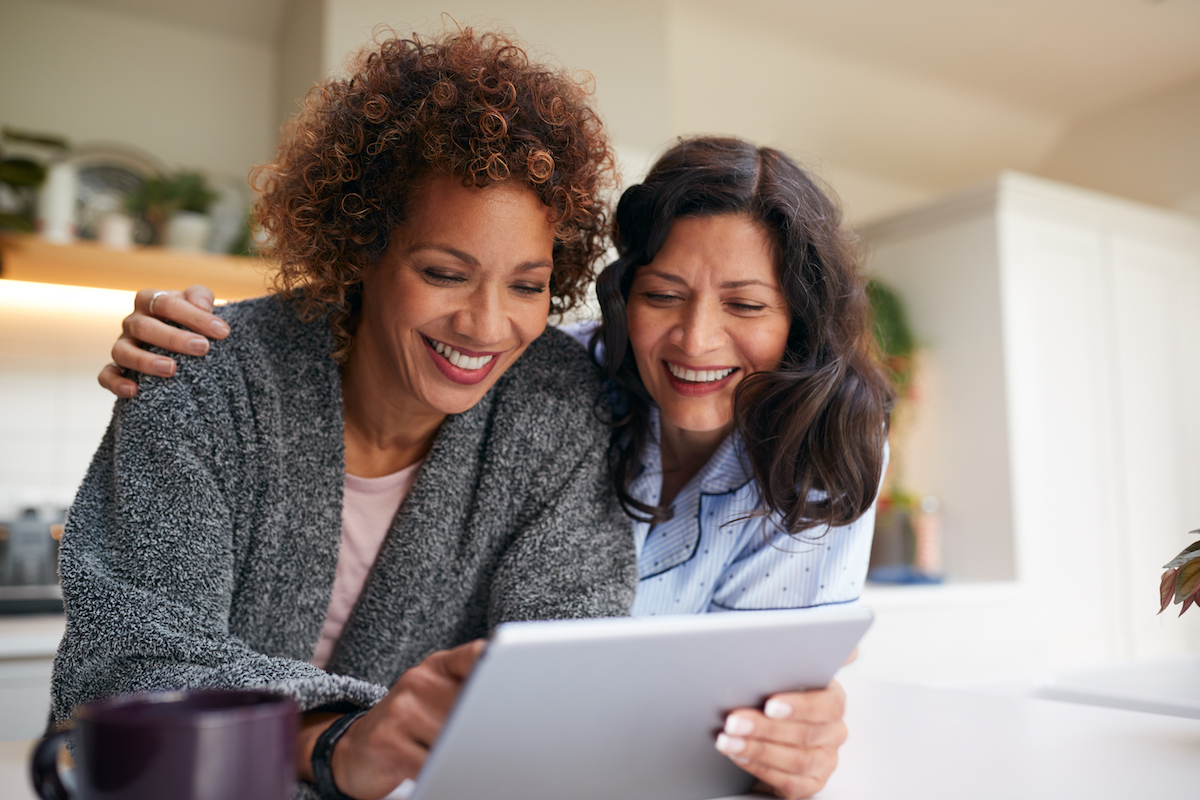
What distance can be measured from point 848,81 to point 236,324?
302cm

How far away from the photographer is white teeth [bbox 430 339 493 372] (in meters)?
1.04

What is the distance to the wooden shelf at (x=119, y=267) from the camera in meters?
2.38

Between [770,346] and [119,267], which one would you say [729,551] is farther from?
[119,267]

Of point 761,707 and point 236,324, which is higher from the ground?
point 236,324

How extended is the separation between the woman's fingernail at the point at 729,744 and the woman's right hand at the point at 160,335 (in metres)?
0.65

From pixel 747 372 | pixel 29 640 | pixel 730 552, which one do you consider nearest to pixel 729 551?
pixel 730 552

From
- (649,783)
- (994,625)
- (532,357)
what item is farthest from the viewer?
(994,625)

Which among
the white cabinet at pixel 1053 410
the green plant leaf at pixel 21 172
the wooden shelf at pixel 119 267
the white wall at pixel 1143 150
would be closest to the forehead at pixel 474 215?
the wooden shelf at pixel 119 267

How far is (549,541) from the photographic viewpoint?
40.1 inches

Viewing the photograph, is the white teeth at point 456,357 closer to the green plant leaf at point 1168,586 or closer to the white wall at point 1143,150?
the green plant leaf at point 1168,586

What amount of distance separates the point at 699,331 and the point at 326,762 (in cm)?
64

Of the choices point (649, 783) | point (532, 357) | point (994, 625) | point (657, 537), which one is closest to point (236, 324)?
point (532, 357)

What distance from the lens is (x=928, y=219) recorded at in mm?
3549

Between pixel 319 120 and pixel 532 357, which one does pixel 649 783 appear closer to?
pixel 532 357
